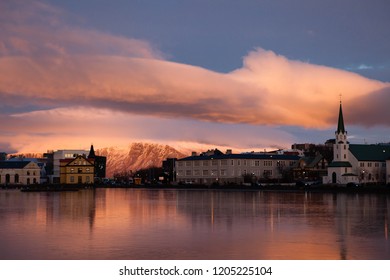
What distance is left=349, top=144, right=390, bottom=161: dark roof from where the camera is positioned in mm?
119875

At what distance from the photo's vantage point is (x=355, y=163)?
118375 millimetres

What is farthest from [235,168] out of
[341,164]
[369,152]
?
[369,152]

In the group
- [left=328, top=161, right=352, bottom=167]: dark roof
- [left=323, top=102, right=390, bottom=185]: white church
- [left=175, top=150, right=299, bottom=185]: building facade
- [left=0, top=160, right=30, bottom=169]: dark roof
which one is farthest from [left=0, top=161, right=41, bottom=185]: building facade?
[left=328, top=161, right=352, bottom=167]: dark roof

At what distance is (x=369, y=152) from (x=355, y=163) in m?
5.79

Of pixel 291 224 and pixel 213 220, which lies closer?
pixel 291 224

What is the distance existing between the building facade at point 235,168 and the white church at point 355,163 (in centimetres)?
2474

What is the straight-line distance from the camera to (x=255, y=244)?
22.2 m

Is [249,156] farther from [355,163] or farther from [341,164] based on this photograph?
[341,164]

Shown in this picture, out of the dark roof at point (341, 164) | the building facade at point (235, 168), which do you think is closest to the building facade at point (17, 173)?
the building facade at point (235, 168)

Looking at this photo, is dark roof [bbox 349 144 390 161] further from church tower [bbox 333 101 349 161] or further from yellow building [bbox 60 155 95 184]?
yellow building [bbox 60 155 95 184]

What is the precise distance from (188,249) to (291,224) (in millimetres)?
10760

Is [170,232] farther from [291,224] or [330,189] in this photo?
[330,189]

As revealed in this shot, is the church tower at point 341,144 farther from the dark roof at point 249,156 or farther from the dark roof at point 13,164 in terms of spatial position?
the dark roof at point 13,164
